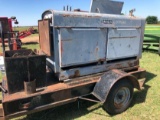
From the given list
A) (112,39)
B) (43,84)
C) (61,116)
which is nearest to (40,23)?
(43,84)

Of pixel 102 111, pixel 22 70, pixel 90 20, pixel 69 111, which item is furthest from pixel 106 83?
pixel 22 70

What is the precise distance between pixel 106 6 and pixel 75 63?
1540 millimetres

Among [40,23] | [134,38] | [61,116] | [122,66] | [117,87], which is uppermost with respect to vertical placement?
[40,23]

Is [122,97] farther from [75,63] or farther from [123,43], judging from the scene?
[75,63]

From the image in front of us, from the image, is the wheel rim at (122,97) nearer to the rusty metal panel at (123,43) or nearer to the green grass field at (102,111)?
the green grass field at (102,111)

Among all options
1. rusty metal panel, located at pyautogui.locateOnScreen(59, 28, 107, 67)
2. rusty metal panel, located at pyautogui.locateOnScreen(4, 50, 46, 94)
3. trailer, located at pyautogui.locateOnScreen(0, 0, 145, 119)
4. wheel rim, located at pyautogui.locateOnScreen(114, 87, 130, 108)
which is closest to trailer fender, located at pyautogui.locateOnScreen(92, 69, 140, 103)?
trailer, located at pyautogui.locateOnScreen(0, 0, 145, 119)

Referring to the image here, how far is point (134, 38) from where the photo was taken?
4008 mm

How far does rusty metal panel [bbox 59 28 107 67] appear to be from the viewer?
3058 mm

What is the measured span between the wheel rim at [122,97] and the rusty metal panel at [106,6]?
5.60 feet

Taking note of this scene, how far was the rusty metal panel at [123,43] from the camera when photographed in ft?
11.9

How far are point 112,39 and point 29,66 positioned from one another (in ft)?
5.72

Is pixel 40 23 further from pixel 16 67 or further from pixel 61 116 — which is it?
pixel 61 116

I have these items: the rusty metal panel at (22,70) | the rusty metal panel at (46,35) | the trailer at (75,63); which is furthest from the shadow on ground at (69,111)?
the rusty metal panel at (46,35)

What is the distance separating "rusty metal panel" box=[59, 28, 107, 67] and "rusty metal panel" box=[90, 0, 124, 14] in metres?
0.61
